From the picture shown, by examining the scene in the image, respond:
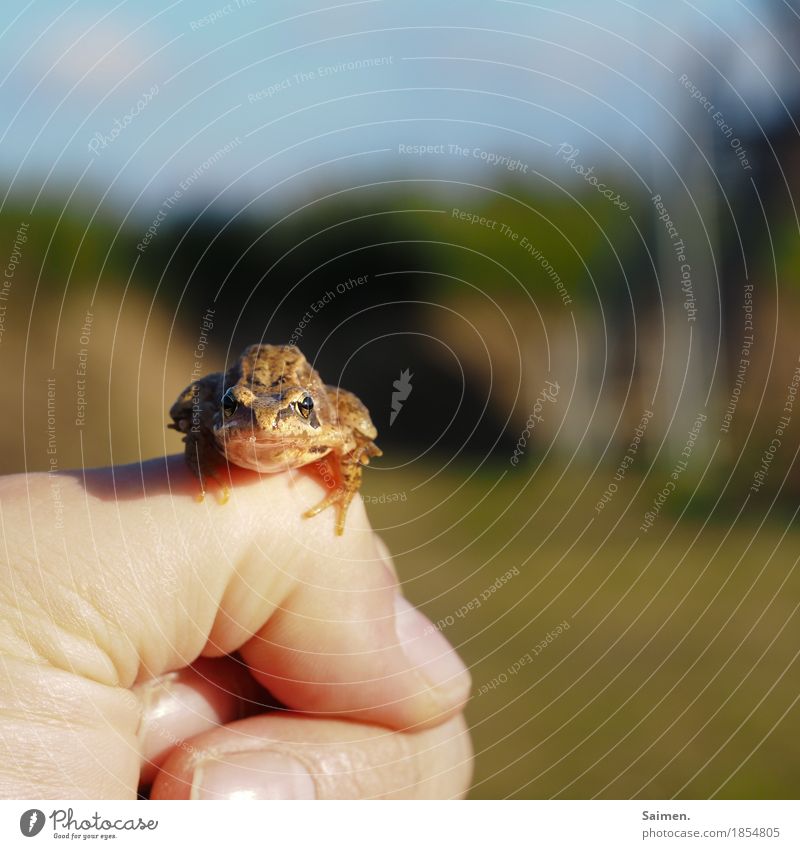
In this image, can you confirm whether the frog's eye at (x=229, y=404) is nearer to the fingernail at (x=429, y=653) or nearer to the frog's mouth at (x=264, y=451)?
the frog's mouth at (x=264, y=451)

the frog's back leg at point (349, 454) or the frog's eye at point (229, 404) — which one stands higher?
the frog's eye at point (229, 404)

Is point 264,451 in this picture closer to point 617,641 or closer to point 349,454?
point 349,454

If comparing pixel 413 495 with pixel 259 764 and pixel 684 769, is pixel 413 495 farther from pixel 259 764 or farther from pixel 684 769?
pixel 259 764

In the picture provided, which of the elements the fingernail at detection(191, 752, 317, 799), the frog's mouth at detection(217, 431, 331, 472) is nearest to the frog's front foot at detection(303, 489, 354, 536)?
the frog's mouth at detection(217, 431, 331, 472)

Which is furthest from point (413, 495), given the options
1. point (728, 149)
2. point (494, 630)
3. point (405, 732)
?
point (405, 732)

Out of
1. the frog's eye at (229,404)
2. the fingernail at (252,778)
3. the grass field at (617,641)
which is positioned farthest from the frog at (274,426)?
the grass field at (617,641)

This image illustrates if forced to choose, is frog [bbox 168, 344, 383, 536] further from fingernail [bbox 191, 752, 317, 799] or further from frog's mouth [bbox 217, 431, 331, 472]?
fingernail [bbox 191, 752, 317, 799]

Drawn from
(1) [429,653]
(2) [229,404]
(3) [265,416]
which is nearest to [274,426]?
Answer: (3) [265,416]

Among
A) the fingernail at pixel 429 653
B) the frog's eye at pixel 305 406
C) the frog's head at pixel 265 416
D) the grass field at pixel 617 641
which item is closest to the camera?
the frog's head at pixel 265 416
